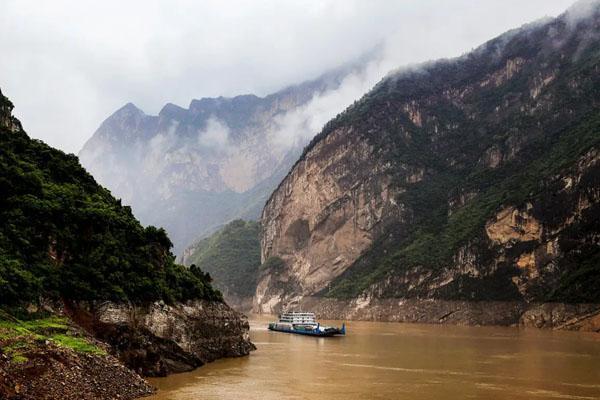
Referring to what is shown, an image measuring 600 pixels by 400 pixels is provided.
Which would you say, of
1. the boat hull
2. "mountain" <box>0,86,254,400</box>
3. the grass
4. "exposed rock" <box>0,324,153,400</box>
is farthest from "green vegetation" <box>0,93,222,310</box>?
the boat hull

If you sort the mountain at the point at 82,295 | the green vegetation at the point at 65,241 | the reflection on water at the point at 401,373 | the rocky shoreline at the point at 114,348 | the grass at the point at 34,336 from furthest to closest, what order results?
the reflection on water at the point at 401,373, the green vegetation at the point at 65,241, the mountain at the point at 82,295, the grass at the point at 34,336, the rocky shoreline at the point at 114,348

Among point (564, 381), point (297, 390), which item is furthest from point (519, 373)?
point (297, 390)

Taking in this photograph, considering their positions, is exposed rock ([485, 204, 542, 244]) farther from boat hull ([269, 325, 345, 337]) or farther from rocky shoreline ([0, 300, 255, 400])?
rocky shoreline ([0, 300, 255, 400])

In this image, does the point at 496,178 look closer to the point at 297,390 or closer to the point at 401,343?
the point at 401,343

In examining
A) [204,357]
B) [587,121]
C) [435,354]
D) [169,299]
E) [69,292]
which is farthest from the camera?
[587,121]

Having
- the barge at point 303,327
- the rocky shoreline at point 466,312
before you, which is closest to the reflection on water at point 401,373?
the barge at point 303,327

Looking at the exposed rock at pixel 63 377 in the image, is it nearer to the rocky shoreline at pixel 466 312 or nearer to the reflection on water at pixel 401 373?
the reflection on water at pixel 401 373
